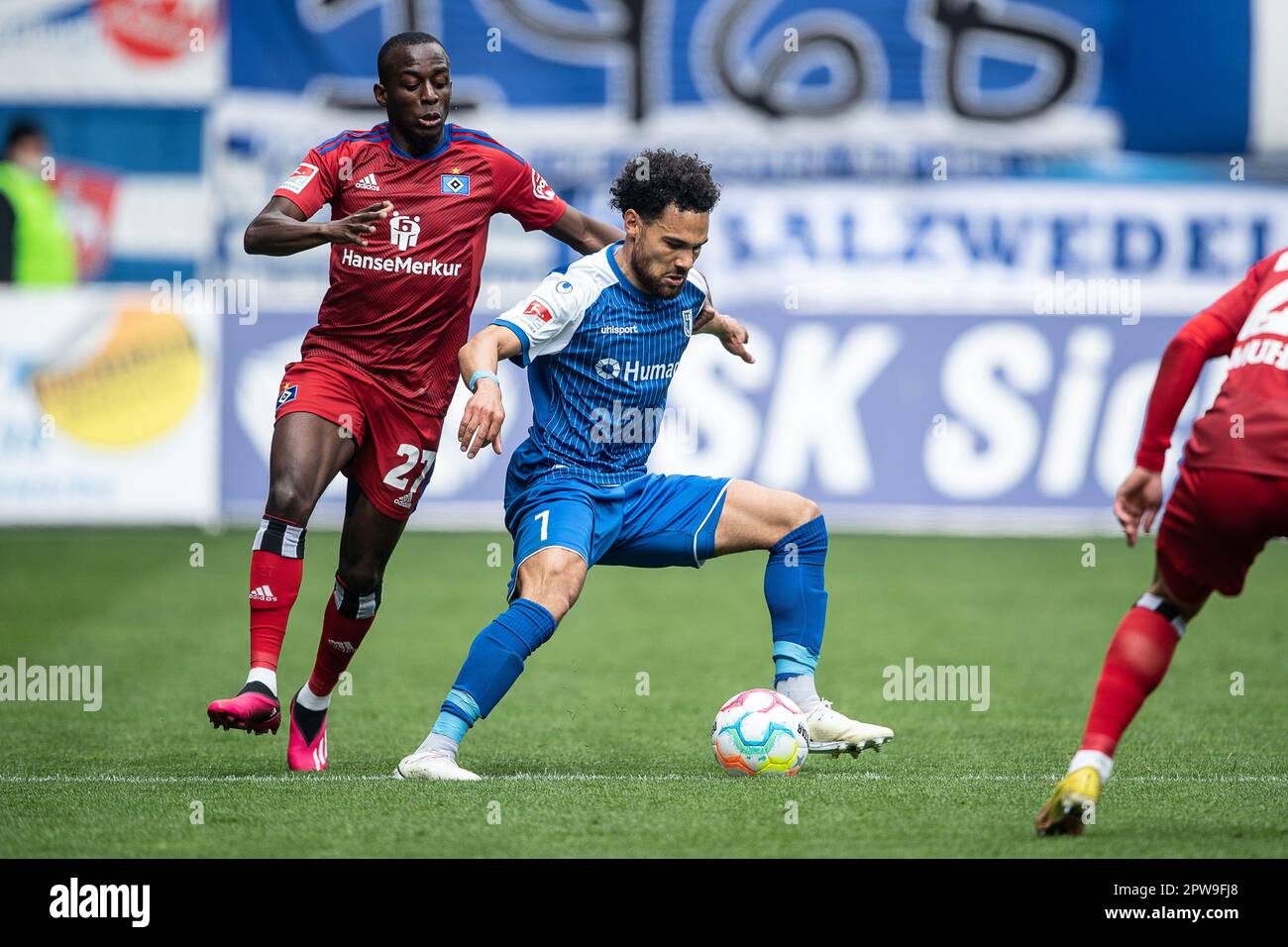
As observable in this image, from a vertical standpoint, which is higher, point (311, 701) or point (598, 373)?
point (598, 373)

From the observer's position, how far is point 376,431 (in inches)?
257

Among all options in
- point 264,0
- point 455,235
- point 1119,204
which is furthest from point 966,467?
point 455,235

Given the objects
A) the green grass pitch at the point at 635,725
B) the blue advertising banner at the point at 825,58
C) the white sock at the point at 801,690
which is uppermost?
the blue advertising banner at the point at 825,58

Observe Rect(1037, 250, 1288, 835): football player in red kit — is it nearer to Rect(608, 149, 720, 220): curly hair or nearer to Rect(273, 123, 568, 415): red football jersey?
Rect(608, 149, 720, 220): curly hair

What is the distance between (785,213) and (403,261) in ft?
32.9

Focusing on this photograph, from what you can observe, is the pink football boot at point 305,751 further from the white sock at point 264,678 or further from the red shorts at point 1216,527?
the red shorts at point 1216,527

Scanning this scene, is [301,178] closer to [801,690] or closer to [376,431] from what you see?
[376,431]

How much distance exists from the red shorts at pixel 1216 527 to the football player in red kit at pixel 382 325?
2.68 metres

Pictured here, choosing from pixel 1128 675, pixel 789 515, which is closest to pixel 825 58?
pixel 789 515

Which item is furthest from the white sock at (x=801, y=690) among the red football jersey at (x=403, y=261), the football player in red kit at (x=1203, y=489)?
the red football jersey at (x=403, y=261)

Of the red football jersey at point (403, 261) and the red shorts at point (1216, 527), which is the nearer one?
the red shorts at point (1216, 527)

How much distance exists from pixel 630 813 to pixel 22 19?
14.4 meters

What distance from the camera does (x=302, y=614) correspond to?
11.1 meters

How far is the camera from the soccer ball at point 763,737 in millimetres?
6012
